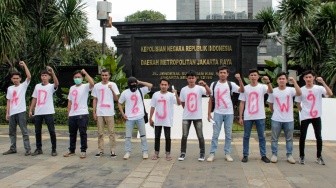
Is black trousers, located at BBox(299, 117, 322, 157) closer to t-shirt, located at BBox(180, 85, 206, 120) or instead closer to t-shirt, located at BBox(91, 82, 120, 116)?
t-shirt, located at BBox(180, 85, 206, 120)

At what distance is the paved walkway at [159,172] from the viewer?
5.19 meters

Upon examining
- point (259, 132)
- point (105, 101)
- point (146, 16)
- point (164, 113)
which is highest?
point (146, 16)

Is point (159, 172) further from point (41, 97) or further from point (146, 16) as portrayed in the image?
point (146, 16)

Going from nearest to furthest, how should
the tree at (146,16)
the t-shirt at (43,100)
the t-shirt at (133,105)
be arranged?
the t-shirt at (133,105)
the t-shirt at (43,100)
the tree at (146,16)

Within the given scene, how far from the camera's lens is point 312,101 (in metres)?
6.43

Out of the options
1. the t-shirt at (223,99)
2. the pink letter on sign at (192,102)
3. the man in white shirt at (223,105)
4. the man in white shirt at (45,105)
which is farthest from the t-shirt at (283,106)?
the man in white shirt at (45,105)

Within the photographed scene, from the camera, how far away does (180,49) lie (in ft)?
44.3

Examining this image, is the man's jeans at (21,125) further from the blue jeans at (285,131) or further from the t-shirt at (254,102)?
the blue jeans at (285,131)

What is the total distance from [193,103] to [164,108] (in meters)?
0.55

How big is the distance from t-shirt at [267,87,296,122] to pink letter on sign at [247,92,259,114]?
335 mm

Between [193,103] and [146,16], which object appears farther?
[146,16]

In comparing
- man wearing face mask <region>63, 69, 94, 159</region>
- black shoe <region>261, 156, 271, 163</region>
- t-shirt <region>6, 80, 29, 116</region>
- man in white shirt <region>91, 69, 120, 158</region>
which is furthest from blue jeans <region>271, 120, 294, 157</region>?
t-shirt <region>6, 80, 29, 116</region>

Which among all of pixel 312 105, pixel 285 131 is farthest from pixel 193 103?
pixel 312 105

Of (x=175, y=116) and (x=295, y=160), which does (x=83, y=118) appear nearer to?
(x=175, y=116)
